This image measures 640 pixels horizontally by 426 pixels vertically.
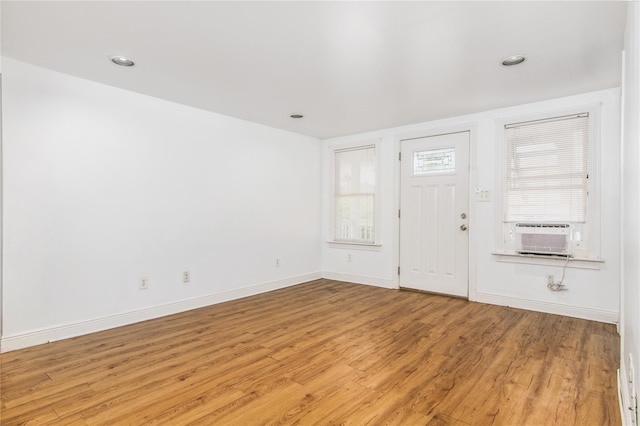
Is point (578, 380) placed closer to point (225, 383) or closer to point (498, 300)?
point (498, 300)

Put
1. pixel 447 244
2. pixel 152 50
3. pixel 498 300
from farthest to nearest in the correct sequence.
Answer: pixel 447 244, pixel 498 300, pixel 152 50

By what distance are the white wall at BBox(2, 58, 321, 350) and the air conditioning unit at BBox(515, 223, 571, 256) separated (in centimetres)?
314

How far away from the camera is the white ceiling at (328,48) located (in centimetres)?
202

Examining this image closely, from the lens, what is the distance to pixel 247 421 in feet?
5.77

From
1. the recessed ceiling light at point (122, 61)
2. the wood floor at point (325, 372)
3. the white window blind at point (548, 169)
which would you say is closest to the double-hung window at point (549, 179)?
the white window blind at point (548, 169)

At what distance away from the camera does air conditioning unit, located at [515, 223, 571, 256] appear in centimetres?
348

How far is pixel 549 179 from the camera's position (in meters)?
3.63

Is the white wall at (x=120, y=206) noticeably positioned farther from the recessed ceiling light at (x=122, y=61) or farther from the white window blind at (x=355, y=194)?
the white window blind at (x=355, y=194)

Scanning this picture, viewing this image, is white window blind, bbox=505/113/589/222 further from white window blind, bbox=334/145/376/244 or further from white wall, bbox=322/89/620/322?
white window blind, bbox=334/145/376/244

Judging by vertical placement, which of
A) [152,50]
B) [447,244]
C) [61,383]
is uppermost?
[152,50]

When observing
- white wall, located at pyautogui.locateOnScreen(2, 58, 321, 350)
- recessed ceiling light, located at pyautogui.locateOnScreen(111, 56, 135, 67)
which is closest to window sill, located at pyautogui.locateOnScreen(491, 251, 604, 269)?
white wall, located at pyautogui.locateOnScreen(2, 58, 321, 350)

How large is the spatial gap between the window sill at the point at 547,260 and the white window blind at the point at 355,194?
1.81 m

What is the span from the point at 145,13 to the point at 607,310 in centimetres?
471

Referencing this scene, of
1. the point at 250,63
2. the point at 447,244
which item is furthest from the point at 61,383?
the point at 447,244
